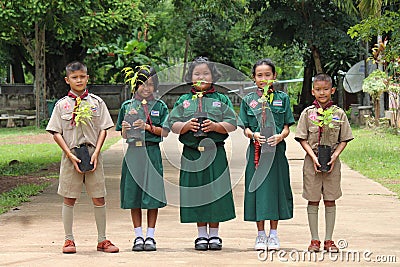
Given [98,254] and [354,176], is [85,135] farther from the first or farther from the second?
[354,176]

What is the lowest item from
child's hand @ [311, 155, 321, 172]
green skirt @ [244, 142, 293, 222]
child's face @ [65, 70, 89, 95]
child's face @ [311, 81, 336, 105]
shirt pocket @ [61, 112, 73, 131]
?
green skirt @ [244, 142, 293, 222]

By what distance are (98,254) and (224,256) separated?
3.65 ft

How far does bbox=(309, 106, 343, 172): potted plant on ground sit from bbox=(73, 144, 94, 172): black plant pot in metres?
2.03

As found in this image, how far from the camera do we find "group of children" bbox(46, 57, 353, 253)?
23.5ft

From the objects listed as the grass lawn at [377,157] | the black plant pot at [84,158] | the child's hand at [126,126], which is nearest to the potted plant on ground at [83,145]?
the black plant pot at [84,158]

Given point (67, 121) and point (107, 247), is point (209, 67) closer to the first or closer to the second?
point (67, 121)

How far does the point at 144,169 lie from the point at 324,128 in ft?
5.57

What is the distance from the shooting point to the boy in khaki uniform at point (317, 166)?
7.11 meters

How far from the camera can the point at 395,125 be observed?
23.9 m

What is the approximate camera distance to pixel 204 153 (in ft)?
24.1

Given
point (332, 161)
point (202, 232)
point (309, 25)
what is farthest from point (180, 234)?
point (309, 25)

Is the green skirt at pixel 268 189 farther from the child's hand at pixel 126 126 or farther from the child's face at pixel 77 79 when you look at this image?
the child's face at pixel 77 79

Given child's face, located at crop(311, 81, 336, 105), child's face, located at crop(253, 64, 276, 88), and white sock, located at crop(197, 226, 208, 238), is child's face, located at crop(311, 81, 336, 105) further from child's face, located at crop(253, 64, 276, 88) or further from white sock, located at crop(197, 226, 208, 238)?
white sock, located at crop(197, 226, 208, 238)

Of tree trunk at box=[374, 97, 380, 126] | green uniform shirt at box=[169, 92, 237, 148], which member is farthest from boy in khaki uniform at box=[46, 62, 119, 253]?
tree trunk at box=[374, 97, 380, 126]
